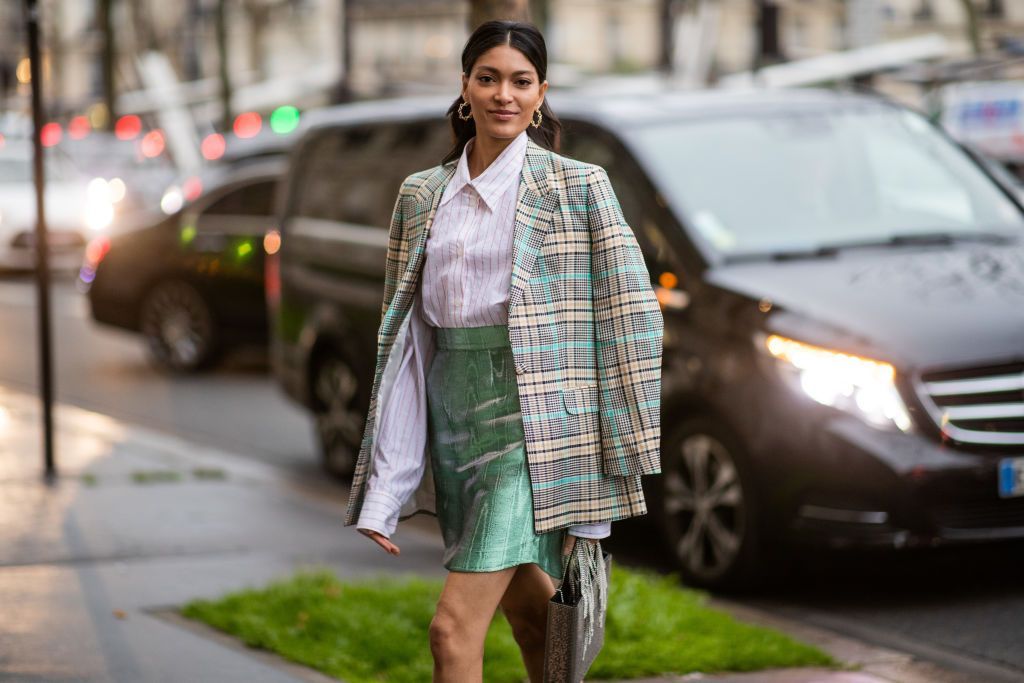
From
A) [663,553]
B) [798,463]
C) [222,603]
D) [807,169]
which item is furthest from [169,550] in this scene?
[807,169]

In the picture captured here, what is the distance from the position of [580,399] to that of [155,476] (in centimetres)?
538

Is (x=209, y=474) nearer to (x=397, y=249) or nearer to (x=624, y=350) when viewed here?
(x=397, y=249)

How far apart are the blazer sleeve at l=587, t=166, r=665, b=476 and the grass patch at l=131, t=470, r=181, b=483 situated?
527cm

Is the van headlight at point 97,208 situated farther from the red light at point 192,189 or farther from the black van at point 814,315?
the black van at point 814,315

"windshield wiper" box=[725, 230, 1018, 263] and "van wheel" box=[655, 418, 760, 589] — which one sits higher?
"windshield wiper" box=[725, 230, 1018, 263]

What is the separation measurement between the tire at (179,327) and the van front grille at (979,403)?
8.53m

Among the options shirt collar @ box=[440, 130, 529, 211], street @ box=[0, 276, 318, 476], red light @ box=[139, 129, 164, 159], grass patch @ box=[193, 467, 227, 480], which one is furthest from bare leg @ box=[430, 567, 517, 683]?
red light @ box=[139, 129, 164, 159]

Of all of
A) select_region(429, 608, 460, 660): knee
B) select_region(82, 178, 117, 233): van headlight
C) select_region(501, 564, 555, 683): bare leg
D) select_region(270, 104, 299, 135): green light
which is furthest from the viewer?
select_region(82, 178, 117, 233): van headlight

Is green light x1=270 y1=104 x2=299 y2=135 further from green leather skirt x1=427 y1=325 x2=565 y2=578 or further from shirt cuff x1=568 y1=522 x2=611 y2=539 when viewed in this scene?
shirt cuff x1=568 y1=522 x2=611 y2=539

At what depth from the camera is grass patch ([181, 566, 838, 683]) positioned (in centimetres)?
533

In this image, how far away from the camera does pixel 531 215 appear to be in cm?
384

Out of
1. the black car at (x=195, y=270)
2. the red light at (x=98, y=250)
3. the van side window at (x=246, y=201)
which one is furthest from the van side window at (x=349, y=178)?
the red light at (x=98, y=250)

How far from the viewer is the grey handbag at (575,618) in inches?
151

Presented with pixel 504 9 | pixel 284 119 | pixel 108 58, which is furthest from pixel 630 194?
pixel 108 58
